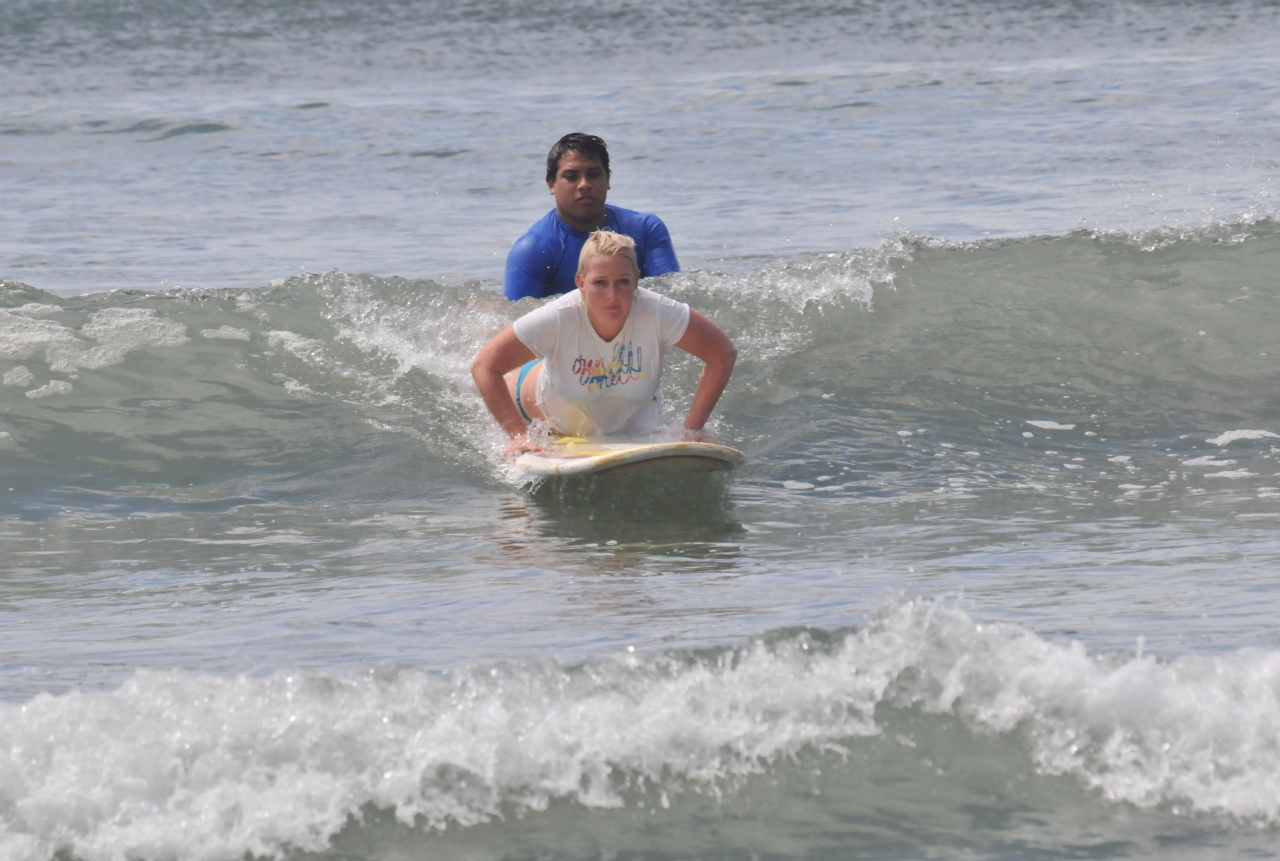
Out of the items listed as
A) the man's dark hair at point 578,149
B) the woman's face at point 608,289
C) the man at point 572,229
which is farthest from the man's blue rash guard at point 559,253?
the woman's face at point 608,289

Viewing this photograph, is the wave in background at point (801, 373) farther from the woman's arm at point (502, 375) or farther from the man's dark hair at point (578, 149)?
the man's dark hair at point (578, 149)

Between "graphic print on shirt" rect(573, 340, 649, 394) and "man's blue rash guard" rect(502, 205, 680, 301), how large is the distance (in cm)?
121

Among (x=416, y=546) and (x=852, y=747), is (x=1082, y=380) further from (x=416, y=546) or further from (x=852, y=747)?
(x=852, y=747)

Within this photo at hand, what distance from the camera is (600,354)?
6.49 m

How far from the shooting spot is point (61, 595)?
5352mm

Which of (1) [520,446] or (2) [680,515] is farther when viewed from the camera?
(1) [520,446]

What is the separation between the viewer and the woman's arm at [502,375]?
6.45 metres

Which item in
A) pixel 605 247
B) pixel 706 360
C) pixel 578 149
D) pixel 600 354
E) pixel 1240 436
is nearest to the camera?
pixel 605 247

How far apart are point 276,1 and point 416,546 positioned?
85.9 ft

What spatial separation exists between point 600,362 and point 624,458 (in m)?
0.50

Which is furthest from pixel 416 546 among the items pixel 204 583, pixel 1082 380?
pixel 1082 380

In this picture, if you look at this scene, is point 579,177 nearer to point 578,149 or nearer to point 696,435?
point 578,149

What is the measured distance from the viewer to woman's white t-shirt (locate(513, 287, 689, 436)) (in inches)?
252

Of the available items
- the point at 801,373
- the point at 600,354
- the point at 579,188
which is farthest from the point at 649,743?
the point at 801,373
